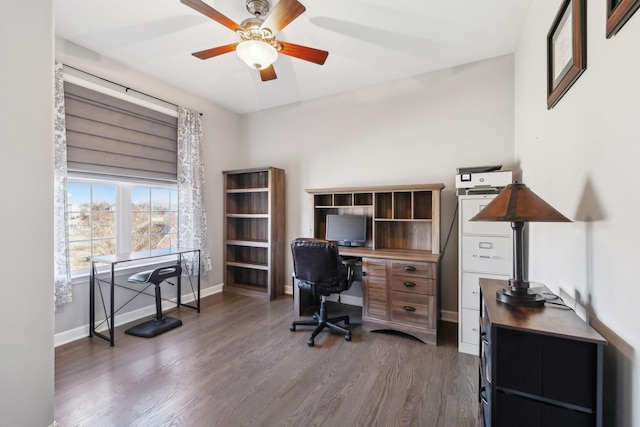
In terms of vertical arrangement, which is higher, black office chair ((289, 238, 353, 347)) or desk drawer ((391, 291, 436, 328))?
black office chair ((289, 238, 353, 347))

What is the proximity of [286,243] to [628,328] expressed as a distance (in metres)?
3.59

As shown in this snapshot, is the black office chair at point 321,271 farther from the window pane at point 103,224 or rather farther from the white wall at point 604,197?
the window pane at point 103,224

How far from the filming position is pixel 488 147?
2.96m

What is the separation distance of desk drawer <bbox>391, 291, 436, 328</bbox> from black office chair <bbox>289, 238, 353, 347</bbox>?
Answer: 0.48m

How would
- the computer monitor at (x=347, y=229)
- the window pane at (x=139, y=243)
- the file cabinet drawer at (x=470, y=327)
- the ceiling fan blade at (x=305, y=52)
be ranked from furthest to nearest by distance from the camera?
the computer monitor at (x=347, y=229) < the window pane at (x=139, y=243) < the file cabinet drawer at (x=470, y=327) < the ceiling fan blade at (x=305, y=52)

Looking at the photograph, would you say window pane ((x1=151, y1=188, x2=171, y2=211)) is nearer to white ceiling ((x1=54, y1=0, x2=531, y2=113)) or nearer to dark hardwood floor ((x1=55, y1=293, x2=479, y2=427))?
white ceiling ((x1=54, y1=0, x2=531, y2=113))

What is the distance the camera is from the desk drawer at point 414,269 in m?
2.57

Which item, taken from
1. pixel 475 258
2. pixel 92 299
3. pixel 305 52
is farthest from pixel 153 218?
pixel 475 258

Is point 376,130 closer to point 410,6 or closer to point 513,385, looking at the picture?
point 410,6

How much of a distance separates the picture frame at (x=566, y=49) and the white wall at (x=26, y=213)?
8.42 feet

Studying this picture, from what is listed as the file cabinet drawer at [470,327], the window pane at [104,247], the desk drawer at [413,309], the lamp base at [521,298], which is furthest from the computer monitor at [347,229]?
the window pane at [104,247]

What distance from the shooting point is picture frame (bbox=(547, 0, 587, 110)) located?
3.95 ft

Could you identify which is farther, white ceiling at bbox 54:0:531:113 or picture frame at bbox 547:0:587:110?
white ceiling at bbox 54:0:531:113

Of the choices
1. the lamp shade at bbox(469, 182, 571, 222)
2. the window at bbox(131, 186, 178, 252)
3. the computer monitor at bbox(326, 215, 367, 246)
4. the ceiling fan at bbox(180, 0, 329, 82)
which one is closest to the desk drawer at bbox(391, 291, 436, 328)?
the computer monitor at bbox(326, 215, 367, 246)
